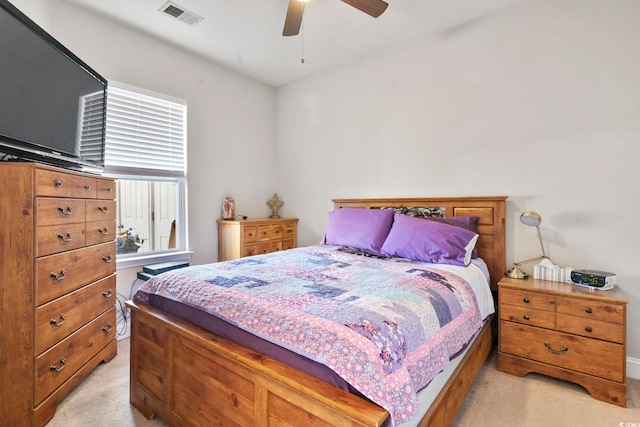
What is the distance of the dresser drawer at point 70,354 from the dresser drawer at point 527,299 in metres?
2.87

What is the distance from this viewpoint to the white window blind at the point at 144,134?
283 cm

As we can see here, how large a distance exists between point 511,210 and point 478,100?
1.02 meters

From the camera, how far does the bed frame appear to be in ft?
3.39

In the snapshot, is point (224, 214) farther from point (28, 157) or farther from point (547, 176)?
point (547, 176)

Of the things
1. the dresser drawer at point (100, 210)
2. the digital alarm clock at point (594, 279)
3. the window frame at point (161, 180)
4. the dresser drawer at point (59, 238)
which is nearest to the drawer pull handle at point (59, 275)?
the dresser drawer at point (59, 238)

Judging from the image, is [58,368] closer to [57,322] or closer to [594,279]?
[57,322]

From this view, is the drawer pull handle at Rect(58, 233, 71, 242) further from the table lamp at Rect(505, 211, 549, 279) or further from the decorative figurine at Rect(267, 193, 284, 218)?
the table lamp at Rect(505, 211, 549, 279)

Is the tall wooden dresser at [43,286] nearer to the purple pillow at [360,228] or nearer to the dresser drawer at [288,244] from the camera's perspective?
the purple pillow at [360,228]

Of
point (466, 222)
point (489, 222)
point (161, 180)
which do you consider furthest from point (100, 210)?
point (489, 222)

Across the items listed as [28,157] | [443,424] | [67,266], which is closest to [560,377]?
[443,424]

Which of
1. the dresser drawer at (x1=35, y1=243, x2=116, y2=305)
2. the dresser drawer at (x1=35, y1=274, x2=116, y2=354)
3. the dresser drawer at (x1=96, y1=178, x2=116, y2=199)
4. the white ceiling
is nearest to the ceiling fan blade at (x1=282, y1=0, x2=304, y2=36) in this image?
the white ceiling

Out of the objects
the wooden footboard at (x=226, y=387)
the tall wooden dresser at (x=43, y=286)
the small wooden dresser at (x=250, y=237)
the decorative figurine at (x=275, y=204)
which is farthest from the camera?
the decorative figurine at (x=275, y=204)

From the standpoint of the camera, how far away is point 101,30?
107 inches

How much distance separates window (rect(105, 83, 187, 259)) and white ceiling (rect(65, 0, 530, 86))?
0.63 meters
